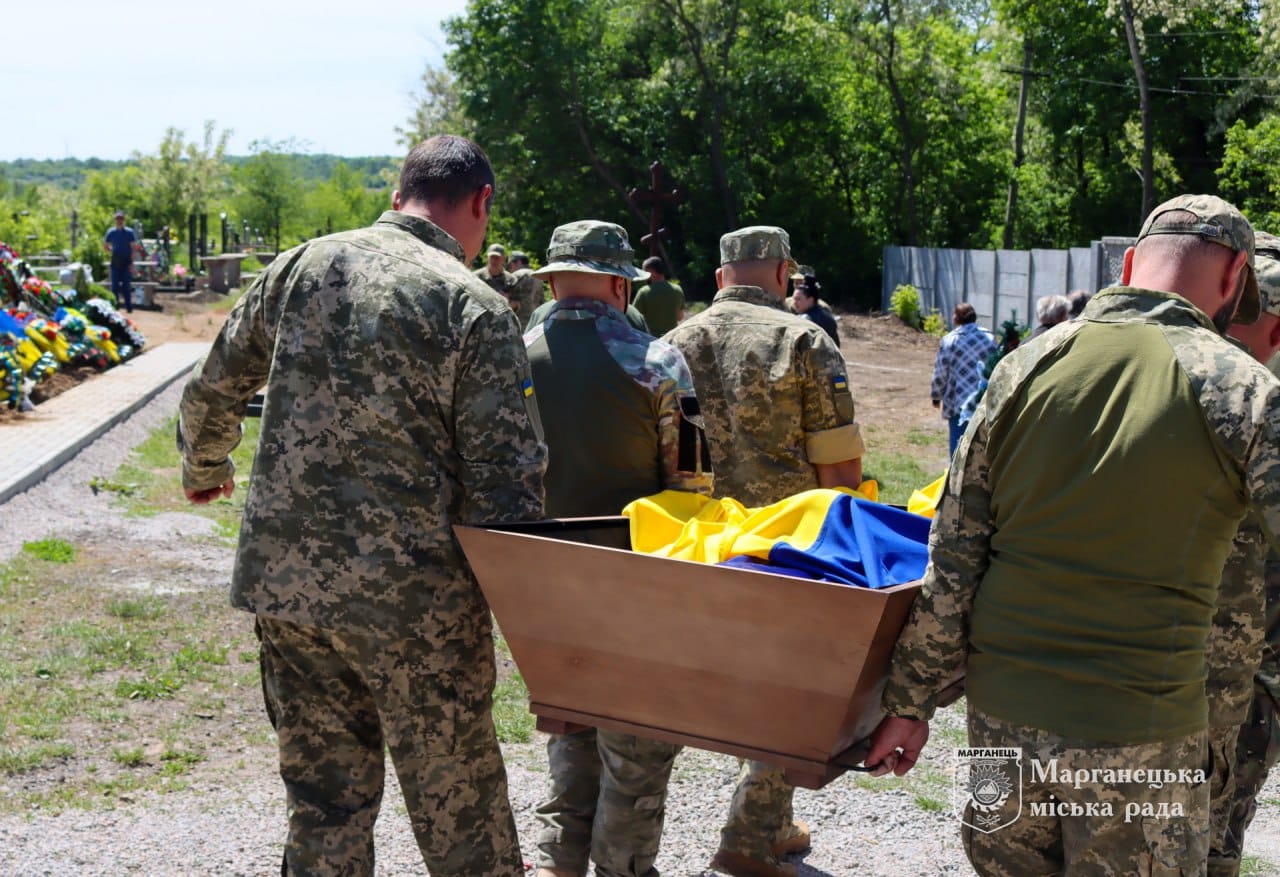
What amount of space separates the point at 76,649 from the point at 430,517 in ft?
13.1

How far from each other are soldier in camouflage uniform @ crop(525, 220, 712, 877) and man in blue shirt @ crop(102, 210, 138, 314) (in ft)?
74.7

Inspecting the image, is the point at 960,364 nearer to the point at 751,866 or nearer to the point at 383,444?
the point at 751,866

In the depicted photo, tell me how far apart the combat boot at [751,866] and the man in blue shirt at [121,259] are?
23.0 metres

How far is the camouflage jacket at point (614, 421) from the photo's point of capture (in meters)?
3.84

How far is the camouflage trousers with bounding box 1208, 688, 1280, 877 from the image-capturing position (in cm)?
328

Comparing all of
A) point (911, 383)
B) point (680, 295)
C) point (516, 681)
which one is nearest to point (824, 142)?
point (911, 383)

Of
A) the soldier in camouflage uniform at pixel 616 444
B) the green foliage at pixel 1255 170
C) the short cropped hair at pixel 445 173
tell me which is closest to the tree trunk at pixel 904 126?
the green foliage at pixel 1255 170

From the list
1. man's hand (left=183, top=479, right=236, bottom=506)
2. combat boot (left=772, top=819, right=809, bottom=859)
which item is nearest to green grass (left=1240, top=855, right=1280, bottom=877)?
combat boot (left=772, top=819, right=809, bottom=859)

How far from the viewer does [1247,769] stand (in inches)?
132

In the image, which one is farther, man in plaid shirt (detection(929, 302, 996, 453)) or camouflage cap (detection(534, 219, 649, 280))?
man in plaid shirt (detection(929, 302, 996, 453))

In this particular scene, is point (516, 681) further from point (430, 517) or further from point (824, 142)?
point (824, 142)

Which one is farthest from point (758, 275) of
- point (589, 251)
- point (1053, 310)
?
point (1053, 310)

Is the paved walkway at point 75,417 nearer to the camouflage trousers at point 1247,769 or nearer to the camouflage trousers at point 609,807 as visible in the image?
the camouflage trousers at point 609,807

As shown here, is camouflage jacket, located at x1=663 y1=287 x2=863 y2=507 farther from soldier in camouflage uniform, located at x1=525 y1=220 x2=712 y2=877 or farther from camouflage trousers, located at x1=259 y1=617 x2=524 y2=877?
camouflage trousers, located at x1=259 y1=617 x2=524 y2=877
